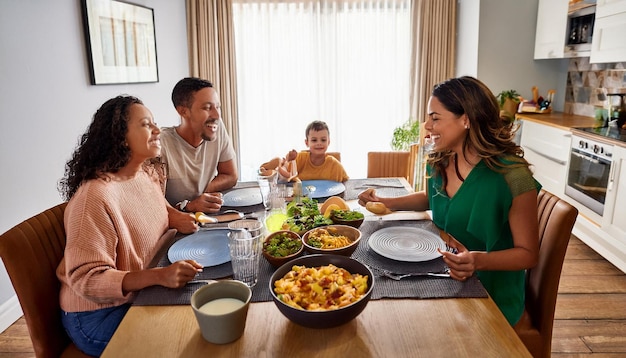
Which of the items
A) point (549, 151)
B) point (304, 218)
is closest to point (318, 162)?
point (304, 218)

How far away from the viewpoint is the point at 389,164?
275 cm

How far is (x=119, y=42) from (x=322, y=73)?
7.38 ft

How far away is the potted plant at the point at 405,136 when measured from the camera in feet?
15.1

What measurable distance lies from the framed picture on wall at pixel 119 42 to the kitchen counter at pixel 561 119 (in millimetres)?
3422

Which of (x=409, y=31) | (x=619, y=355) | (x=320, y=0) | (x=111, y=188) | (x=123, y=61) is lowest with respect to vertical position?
(x=619, y=355)

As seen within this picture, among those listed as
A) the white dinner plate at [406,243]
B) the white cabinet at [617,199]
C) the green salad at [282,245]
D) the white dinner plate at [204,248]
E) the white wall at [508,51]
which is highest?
the white wall at [508,51]

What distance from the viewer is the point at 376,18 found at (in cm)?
471

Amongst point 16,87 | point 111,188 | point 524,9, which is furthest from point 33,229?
point 524,9

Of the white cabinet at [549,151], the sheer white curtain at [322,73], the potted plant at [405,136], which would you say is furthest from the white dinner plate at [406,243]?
the sheer white curtain at [322,73]

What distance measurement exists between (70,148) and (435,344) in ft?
8.67

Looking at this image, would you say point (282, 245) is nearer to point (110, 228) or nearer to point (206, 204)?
point (110, 228)

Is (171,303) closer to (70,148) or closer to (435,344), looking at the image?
(435,344)

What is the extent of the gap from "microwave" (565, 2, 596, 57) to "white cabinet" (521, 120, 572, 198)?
2.14 feet

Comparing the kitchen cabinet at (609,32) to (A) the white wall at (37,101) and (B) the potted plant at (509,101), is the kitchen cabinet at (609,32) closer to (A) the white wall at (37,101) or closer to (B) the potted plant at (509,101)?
(B) the potted plant at (509,101)
